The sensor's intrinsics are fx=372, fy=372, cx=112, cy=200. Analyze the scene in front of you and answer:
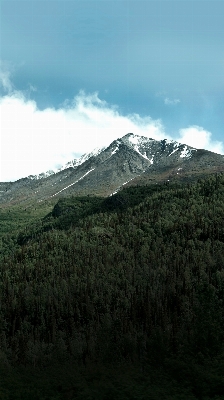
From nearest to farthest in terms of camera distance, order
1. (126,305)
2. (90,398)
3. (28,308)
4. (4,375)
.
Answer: (90,398) < (4,375) < (126,305) < (28,308)

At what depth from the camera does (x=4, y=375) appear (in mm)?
88000

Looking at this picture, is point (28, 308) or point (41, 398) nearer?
point (41, 398)

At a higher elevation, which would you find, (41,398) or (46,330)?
(41,398)

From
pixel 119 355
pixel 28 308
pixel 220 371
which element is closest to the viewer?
pixel 220 371

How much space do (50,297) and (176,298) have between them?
63992mm

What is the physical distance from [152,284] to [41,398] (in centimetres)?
13682

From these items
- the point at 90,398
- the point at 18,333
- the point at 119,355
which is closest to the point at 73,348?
the point at 119,355

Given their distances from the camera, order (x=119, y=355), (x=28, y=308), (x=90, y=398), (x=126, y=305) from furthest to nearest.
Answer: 1. (x=28, y=308)
2. (x=126, y=305)
3. (x=119, y=355)
4. (x=90, y=398)

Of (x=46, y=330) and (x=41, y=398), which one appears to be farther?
(x=46, y=330)

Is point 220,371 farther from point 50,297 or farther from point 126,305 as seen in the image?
point 50,297

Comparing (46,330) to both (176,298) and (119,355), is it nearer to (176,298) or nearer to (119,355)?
(176,298)

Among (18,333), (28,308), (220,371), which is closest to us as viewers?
(220,371)

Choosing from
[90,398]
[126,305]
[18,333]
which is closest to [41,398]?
[90,398]

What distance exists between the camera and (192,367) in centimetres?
7481
